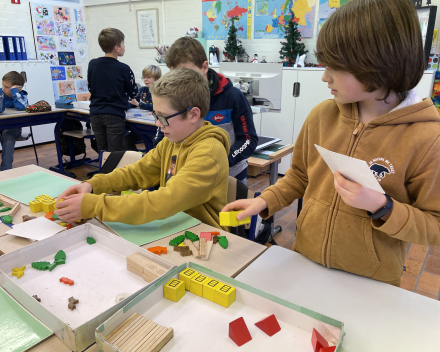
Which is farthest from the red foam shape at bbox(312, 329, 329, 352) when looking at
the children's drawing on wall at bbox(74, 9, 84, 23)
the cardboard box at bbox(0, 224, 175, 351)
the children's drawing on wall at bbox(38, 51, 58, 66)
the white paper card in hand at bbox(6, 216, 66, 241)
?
the children's drawing on wall at bbox(74, 9, 84, 23)

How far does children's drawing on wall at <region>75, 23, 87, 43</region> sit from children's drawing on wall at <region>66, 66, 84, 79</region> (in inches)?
19.7

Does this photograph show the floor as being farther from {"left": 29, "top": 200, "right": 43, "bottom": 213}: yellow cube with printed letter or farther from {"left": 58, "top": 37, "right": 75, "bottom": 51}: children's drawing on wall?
{"left": 58, "top": 37, "right": 75, "bottom": 51}: children's drawing on wall

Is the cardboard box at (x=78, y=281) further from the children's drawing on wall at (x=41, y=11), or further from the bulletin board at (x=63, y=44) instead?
the children's drawing on wall at (x=41, y=11)

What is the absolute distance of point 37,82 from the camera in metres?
5.41

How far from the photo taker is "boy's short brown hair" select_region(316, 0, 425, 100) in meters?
0.75

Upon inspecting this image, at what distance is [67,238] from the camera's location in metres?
1.09

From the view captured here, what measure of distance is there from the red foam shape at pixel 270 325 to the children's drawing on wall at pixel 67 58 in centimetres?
650

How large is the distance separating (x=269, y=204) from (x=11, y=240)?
0.85 m

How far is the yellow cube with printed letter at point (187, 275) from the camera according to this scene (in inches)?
33.9

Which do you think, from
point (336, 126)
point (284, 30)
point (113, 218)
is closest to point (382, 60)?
point (336, 126)

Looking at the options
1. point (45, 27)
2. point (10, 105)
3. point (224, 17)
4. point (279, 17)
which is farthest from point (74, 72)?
point (279, 17)

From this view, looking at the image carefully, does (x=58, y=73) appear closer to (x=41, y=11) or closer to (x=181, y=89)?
(x=41, y=11)

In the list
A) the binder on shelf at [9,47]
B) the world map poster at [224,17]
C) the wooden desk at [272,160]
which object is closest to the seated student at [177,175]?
the wooden desk at [272,160]

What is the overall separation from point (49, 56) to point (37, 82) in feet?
2.50
